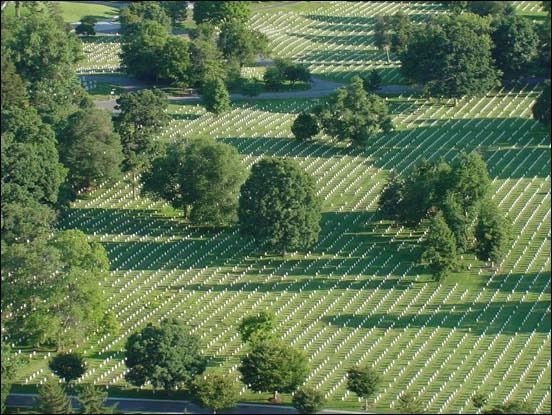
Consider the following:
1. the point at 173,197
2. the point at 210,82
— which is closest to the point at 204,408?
the point at 173,197

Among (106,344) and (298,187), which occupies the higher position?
(298,187)

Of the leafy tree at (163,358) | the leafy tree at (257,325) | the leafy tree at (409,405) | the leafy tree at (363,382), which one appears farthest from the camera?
the leafy tree at (257,325)

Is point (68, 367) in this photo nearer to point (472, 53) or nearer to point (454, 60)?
point (454, 60)

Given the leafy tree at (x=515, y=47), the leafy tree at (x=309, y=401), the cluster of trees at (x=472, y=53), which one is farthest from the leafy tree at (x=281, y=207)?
the leafy tree at (x=515, y=47)

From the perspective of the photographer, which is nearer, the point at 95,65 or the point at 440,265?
the point at 440,265

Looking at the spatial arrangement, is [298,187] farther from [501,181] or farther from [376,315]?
[501,181]

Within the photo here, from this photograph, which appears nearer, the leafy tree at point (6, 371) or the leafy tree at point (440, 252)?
the leafy tree at point (6, 371)

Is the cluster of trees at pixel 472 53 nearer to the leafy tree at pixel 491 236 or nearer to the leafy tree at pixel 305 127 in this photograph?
the leafy tree at pixel 305 127
